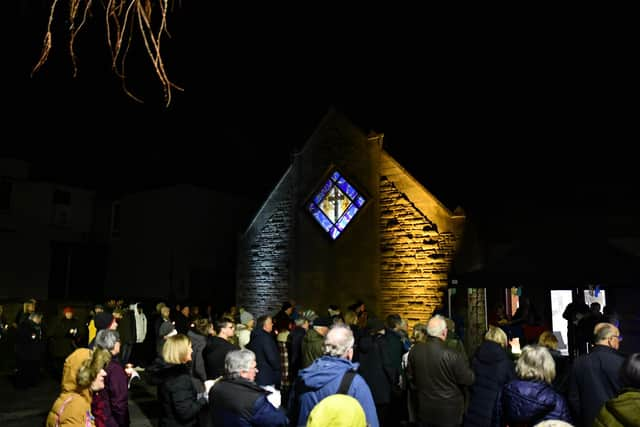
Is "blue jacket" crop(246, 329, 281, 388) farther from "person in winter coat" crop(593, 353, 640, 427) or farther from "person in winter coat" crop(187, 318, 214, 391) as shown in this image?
"person in winter coat" crop(593, 353, 640, 427)

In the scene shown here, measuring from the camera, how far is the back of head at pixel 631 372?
3.07 meters

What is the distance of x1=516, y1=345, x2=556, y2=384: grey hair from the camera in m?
3.80

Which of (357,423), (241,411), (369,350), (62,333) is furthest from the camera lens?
(62,333)

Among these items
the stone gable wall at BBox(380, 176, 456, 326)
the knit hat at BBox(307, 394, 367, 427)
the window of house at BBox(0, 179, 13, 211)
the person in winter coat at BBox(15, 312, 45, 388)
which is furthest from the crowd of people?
the window of house at BBox(0, 179, 13, 211)

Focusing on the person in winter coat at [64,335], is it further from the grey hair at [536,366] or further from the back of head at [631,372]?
the back of head at [631,372]

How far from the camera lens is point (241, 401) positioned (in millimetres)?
3469

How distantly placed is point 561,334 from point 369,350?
6.38 metres

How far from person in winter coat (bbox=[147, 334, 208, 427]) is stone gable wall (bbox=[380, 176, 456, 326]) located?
11113mm

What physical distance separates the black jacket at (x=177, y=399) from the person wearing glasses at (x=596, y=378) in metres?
3.37

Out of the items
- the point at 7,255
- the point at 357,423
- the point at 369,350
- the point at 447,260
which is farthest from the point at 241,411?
the point at 7,255

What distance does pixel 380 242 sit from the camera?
16.2 metres

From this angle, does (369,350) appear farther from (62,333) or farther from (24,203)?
(24,203)

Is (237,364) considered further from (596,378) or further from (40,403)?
(40,403)

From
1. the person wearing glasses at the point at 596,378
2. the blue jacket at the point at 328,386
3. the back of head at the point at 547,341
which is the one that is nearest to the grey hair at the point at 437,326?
the person wearing glasses at the point at 596,378
